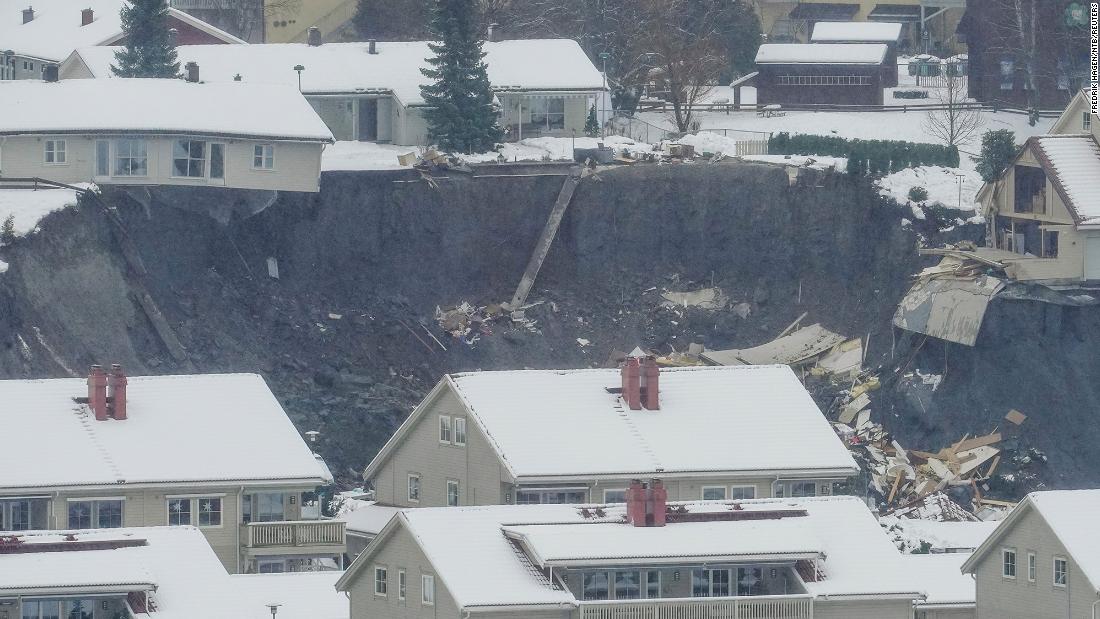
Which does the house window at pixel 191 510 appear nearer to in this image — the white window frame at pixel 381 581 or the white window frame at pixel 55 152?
the white window frame at pixel 381 581

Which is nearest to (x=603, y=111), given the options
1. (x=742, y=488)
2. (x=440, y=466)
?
(x=440, y=466)

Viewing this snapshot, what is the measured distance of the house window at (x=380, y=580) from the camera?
65.9m

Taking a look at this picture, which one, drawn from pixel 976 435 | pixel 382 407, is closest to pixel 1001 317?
pixel 976 435

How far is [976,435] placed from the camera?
92.2m

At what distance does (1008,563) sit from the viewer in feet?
221

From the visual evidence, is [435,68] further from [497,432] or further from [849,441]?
[497,432]

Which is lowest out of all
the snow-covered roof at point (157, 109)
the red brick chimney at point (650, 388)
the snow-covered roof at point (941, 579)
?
the snow-covered roof at point (941, 579)

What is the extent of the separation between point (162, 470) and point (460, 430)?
7.43m

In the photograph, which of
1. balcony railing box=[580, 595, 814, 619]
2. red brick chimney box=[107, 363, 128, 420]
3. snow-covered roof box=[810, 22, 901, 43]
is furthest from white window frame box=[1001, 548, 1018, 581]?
snow-covered roof box=[810, 22, 901, 43]

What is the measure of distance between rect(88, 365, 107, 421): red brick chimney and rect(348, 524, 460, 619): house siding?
10628 millimetres

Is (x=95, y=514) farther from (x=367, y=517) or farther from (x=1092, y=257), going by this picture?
(x=1092, y=257)

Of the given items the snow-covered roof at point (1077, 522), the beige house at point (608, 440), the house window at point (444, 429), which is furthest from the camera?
the house window at point (444, 429)

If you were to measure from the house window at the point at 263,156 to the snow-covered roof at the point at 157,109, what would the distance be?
2.07 feet

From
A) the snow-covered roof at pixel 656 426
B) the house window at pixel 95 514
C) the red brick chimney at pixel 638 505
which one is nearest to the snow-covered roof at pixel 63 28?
the snow-covered roof at pixel 656 426
